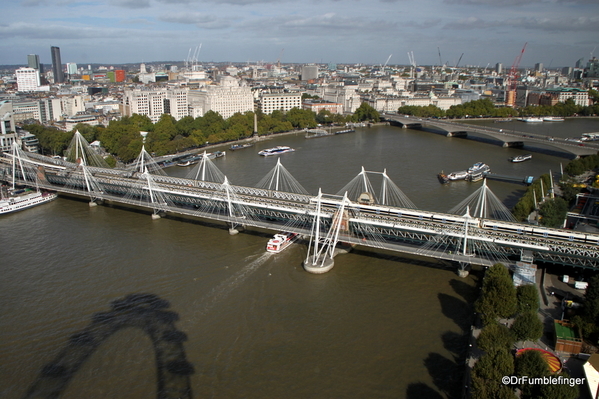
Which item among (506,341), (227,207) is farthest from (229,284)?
(506,341)

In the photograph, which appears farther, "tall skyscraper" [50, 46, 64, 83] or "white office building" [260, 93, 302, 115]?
"tall skyscraper" [50, 46, 64, 83]

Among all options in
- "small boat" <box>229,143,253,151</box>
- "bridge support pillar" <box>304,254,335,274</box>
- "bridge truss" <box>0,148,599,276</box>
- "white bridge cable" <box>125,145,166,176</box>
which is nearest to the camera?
"bridge truss" <box>0,148,599,276</box>

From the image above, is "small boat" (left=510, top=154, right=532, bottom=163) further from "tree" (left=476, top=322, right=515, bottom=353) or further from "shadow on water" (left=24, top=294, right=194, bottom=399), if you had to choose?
"shadow on water" (left=24, top=294, right=194, bottom=399)

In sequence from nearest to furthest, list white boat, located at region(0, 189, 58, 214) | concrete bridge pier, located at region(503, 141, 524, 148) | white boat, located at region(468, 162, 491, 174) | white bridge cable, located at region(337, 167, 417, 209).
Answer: white bridge cable, located at region(337, 167, 417, 209) < white boat, located at region(0, 189, 58, 214) < white boat, located at region(468, 162, 491, 174) < concrete bridge pier, located at region(503, 141, 524, 148)

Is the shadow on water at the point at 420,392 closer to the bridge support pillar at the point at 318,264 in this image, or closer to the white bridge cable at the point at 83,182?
the bridge support pillar at the point at 318,264

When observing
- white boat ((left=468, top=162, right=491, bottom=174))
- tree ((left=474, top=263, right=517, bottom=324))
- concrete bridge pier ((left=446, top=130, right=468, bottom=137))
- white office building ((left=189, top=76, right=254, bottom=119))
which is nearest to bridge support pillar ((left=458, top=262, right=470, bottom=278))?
tree ((left=474, top=263, right=517, bottom=324))

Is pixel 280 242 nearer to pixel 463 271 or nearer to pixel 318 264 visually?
pixel 318 264

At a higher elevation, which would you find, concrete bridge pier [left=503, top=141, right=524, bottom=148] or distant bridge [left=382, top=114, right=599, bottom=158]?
distant bridge [left=382, top=114, right=599, bottom=158]
